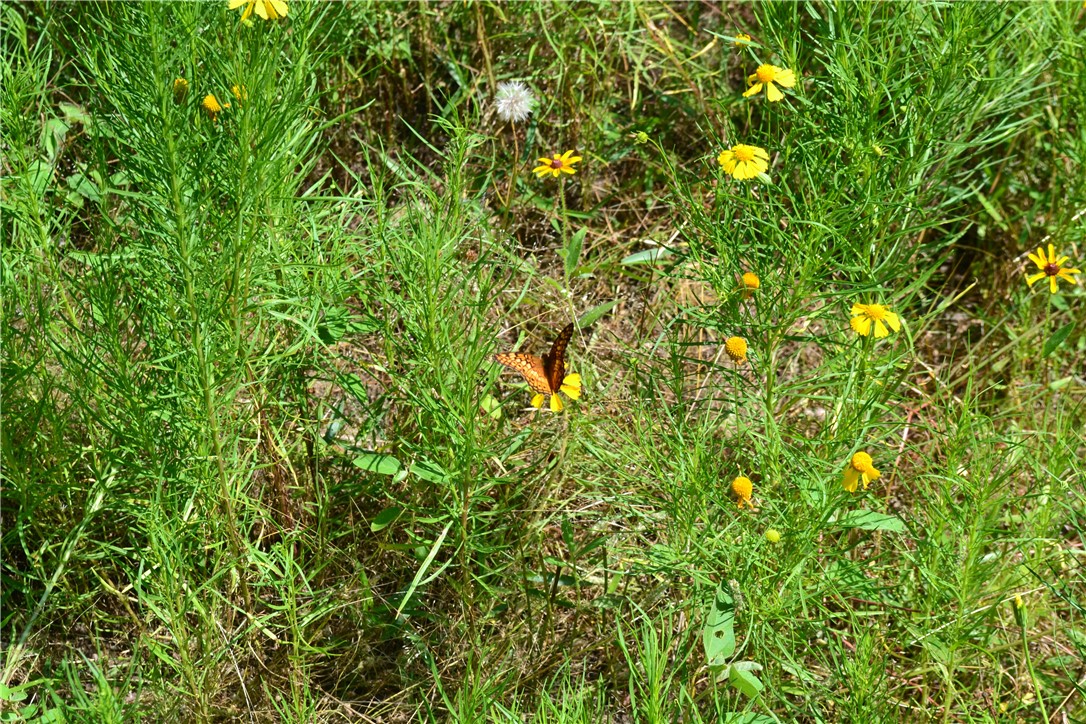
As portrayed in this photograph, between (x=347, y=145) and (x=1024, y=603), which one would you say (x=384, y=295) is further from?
(x=1024, y=603)

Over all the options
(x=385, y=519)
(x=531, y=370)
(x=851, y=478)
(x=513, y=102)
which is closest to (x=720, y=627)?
(x=851, y=478)

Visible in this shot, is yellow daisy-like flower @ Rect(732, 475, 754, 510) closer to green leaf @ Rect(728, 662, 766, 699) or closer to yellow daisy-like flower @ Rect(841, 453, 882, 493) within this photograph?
yellow daisy-like flower @ Rect(841, 453, 882, 493)

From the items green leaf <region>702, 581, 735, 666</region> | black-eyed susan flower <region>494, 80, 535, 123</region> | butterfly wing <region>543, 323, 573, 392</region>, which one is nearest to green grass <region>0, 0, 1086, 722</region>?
green leaf <region>702, 581, 735, 666</region>

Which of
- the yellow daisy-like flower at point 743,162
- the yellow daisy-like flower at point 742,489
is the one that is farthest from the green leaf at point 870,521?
the yellow daisy-like flower at point 743,162

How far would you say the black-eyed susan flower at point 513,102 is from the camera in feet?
9.99

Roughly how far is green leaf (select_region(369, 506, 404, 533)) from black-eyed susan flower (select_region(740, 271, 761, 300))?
0.87 m

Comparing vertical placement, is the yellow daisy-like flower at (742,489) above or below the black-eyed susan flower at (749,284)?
below

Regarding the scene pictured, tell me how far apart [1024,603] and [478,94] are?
1990 millimetres

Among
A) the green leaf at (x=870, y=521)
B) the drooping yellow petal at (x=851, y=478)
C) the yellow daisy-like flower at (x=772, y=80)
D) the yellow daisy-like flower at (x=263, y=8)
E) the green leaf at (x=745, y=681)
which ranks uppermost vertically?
the yellow daisy-like flower at (x=772, y=80)

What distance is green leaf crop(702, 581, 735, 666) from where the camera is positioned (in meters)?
2.20

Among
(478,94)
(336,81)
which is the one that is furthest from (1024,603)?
(336,81)

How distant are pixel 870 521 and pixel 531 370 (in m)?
0.76

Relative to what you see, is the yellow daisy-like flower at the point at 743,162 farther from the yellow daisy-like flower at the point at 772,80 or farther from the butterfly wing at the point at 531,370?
the butterfly wing at the point at 531,370

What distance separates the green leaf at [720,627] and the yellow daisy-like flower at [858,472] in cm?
31
